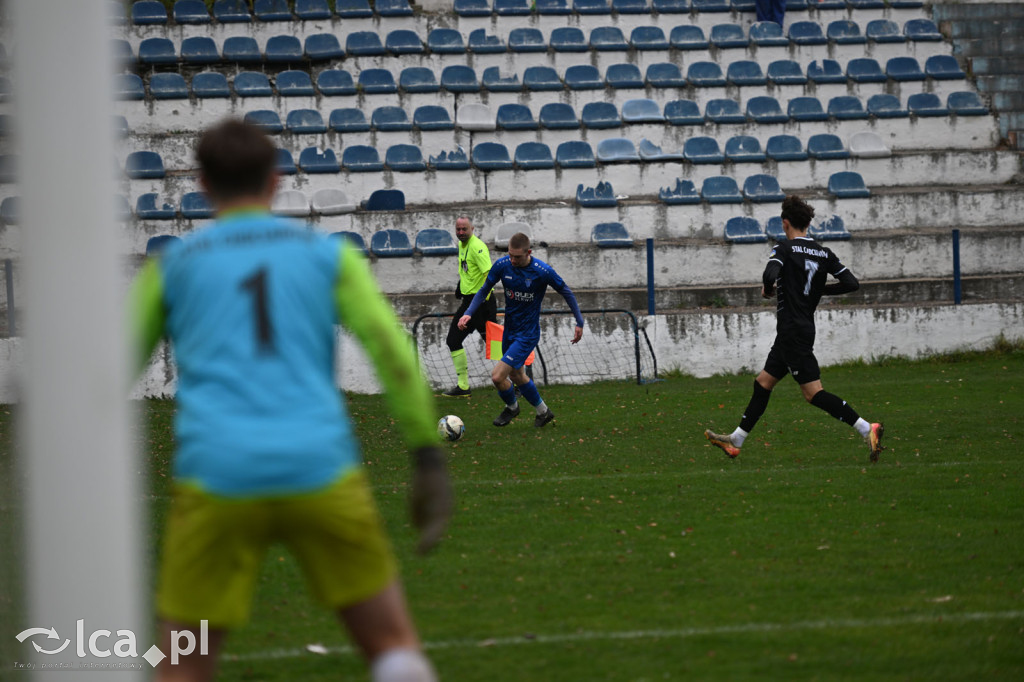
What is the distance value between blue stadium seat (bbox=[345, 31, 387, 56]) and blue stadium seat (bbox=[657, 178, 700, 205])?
6721 mm

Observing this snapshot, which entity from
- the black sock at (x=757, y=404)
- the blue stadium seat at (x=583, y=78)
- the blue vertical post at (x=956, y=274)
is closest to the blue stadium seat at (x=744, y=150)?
the blue stadium seat at (x=583, y=78)

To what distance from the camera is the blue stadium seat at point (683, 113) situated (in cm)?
2094

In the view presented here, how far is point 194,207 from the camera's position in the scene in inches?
728

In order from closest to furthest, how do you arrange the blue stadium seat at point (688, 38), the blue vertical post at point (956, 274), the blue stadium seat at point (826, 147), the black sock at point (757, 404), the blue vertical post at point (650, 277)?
the black sock at point (757, 404) < the blue vertical post at point (650, 277) < the blue vertical post at point (956, 274) < the blue stadium seat at point (826, 147) < the blue stadium seat at point (688, 38)

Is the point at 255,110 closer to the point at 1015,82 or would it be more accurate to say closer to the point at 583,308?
the point at 583,308

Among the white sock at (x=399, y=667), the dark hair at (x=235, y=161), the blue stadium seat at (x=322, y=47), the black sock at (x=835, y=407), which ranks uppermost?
the blue stadium seat at (x=322, y=47)

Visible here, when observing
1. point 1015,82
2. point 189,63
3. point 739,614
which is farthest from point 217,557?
point 1015,82

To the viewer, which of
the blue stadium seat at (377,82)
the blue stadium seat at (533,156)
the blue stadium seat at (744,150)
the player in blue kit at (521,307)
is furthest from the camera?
the blue stadium seat at (377,82)

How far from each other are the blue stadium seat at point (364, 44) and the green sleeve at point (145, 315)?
2022cm

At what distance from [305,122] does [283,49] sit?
2955mm

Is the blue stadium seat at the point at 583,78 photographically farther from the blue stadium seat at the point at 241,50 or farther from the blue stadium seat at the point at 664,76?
the blue stadium seat at the point at 241,50

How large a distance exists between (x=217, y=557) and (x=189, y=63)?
2122 cm

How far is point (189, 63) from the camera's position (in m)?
22.3

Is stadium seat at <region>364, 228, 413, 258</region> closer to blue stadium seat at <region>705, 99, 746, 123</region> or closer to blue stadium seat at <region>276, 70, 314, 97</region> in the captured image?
blue stadium seat at <region>276, 70, 314, 97</region>
